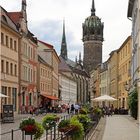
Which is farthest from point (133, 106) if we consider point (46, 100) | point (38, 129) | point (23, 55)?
point (46, 100)

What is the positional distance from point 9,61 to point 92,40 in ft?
428

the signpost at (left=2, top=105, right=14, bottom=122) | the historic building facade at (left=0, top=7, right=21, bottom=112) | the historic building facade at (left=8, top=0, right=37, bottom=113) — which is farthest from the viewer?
the historic building facade at (left=8, top=0, right=37, bottom=113)

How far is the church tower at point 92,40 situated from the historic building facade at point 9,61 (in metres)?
123

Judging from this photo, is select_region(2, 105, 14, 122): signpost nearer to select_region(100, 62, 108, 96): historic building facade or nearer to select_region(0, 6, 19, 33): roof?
select_region(0, 6, 19, 33): roof

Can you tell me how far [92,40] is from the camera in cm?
18362

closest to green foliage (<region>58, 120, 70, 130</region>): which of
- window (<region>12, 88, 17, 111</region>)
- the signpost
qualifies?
the signpost

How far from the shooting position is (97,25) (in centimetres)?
19125

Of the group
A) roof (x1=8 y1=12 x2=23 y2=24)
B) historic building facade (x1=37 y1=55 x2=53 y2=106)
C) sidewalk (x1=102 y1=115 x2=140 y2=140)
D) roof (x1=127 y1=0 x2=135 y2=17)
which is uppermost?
roof (x1=8 y1=12 x2=23 y2=24)

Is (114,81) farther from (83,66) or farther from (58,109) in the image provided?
(83,66)

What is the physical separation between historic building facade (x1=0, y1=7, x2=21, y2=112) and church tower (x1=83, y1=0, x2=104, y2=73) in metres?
123

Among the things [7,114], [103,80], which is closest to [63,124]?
[7,114]

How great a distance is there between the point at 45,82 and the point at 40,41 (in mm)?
10021

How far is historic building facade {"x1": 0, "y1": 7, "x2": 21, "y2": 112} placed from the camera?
2010 inches

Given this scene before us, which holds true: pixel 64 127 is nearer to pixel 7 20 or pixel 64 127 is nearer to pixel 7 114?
pixel 7 114
